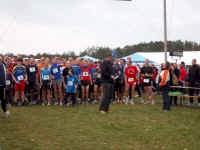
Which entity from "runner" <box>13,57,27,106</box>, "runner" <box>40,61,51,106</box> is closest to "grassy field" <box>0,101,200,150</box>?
"runner" <box>13,57,27,106</box>

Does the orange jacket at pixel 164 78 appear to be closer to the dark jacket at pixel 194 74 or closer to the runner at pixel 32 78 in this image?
the dark jacket at pixel 194 74

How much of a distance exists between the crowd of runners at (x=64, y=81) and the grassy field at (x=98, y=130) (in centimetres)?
181

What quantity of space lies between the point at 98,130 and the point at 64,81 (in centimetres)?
570

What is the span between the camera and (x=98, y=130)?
8469mm

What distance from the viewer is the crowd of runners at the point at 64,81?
13.5 m

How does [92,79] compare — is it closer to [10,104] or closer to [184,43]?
[10,104]

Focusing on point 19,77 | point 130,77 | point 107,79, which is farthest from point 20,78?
point 130,77

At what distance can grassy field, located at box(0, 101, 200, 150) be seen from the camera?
6.93 metres

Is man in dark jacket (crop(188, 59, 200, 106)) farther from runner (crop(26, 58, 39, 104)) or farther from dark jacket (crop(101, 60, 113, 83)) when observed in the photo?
runner (crop(26, 58, 39, 104))

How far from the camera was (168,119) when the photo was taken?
34.3 ft

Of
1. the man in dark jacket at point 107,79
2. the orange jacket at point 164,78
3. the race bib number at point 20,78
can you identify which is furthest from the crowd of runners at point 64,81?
the man in dark jacket at point 107,79

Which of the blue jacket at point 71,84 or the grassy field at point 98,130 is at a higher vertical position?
the blue jacket at point 71,84

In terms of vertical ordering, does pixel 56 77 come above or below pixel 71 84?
above

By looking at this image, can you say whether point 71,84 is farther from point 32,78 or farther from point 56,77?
point 32,78
